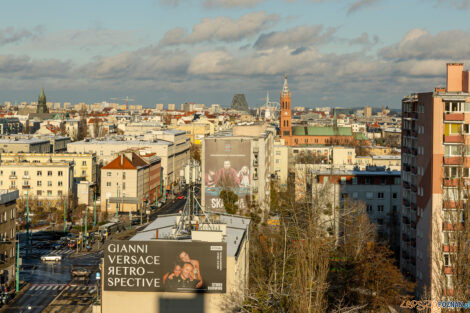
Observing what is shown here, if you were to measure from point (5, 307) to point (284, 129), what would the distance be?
10270cm

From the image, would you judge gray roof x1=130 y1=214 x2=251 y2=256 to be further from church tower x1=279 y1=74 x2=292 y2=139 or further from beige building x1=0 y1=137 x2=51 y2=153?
church tower x1=279 y1=74 x2=292 y2=139

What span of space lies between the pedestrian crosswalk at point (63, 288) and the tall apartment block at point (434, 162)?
1750cm

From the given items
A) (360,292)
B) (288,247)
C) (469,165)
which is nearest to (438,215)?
(469,165)

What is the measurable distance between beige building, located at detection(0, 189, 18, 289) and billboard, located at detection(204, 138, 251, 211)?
19.4 m

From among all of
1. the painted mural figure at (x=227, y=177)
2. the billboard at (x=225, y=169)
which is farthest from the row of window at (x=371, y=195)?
the painted mural figure at (x=227, y=177)

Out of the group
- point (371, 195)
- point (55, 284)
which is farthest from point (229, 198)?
point (55, 284)

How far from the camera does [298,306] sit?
891 inches

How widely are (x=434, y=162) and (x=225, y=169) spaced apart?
25684 mm

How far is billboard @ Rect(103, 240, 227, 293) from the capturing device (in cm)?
2377

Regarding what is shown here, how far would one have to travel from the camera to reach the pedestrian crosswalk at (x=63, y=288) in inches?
1490

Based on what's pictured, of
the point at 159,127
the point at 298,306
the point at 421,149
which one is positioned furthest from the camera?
the point at 159,127

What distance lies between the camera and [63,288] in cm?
3838

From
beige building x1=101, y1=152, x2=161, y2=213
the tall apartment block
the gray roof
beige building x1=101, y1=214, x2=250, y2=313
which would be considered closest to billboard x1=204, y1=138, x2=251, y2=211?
beige building x1=101, y1=152, x2=161, y2=213

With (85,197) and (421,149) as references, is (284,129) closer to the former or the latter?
(85,197)
